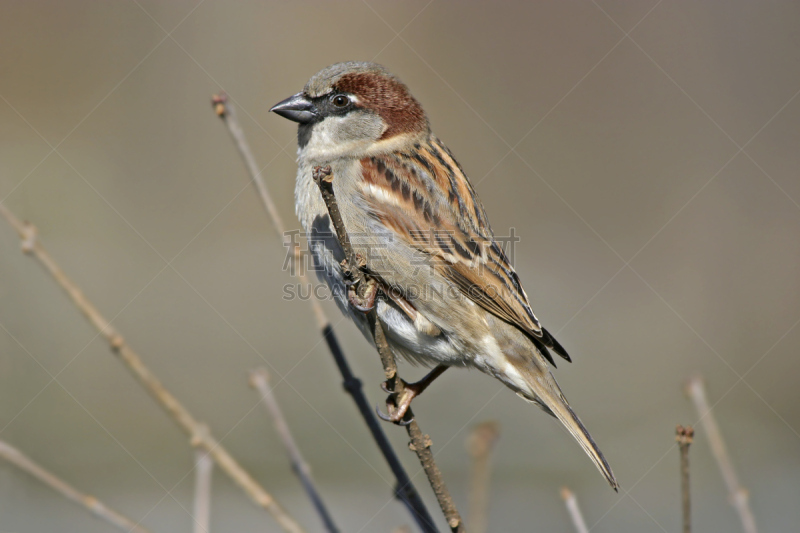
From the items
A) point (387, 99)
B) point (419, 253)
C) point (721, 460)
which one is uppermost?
point (387, 99)

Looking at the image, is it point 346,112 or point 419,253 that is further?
point 346,112

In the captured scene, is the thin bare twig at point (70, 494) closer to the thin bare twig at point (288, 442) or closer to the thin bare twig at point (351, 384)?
the thin bare twig at point (288, 442)

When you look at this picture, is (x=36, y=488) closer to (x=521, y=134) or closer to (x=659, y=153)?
(x=521, y=134)

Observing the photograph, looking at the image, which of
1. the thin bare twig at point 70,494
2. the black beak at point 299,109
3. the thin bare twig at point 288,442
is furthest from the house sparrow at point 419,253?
the thin bare twig at point 70,494

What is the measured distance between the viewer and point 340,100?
2854mm

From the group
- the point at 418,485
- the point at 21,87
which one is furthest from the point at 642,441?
the point at 21,87

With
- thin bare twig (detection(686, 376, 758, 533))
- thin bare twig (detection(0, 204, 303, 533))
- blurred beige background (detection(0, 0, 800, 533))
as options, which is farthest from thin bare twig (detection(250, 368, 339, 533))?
blurred beige background (detection(0, 0, 800, 533))

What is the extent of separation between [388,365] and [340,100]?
4.51ft

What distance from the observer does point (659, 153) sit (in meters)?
7.44

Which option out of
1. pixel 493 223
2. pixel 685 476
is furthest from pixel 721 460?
pixel 493 223

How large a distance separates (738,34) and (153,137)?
6466mm

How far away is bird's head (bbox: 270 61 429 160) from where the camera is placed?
2826 millimetres

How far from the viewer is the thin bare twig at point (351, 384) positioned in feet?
5.58

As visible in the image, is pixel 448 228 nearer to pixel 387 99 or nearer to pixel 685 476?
pixel 387 99
